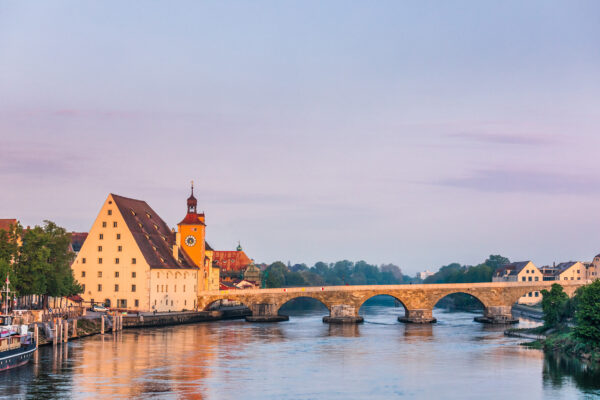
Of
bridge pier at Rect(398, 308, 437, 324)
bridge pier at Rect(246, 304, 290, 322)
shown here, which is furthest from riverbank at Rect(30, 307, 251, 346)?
bridge pier at Rect(398, 308, 437, 324)

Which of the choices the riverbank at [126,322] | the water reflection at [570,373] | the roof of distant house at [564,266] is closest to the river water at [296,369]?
the water reflection at [570,373]

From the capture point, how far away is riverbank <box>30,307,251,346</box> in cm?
7650

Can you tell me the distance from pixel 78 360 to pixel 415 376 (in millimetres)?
26917

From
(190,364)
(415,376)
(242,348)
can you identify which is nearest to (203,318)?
(242,348)

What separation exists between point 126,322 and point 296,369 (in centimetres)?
3809

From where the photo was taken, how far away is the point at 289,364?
6706 centimetres

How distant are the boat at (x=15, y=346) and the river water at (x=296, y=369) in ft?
3.78

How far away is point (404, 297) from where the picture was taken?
115688 millimetres

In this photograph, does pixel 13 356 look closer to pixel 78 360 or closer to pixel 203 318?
pixel 78 360

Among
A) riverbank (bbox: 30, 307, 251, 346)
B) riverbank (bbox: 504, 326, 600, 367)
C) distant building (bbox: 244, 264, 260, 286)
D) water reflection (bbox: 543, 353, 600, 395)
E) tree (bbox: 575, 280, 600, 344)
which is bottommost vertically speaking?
water reflection (bbox: 543, 353, 600, 395)

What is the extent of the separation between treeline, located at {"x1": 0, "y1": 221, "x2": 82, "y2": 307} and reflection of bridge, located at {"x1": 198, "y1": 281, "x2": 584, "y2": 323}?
3080 cm

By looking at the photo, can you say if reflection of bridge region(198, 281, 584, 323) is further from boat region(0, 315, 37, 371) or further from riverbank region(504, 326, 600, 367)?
boat region(0, 315, 37, 371)

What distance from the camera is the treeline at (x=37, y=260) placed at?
82.2 metres

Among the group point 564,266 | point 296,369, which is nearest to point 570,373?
point 296,369
